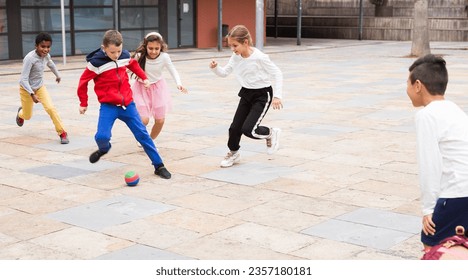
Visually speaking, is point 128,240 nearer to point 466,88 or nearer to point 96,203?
point 96,203

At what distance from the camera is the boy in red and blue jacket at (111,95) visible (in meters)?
7.38

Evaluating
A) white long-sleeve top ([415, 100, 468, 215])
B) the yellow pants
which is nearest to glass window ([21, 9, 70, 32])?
the yellow pants

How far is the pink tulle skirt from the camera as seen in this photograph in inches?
338

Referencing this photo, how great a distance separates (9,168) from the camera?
7.88 meters

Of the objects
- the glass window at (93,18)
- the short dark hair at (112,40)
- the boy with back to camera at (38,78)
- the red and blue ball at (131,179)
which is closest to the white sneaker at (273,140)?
the red and blue ball at (131,179)

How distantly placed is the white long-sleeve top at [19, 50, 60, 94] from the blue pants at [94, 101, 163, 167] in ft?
7.74

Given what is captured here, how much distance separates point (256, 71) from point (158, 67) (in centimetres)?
128

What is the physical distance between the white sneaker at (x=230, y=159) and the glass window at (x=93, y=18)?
16.2 meters

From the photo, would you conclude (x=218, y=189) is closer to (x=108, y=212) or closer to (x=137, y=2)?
(x=108, y=212)

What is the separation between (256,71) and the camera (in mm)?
7742

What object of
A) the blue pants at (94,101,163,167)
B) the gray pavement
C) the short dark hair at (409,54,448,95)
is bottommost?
the gray pavement

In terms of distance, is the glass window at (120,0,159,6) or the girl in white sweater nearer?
the girl in white sweater

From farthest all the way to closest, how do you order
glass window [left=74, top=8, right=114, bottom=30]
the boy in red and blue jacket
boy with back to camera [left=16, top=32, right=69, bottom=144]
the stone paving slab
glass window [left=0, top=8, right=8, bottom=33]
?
glass window [left=74, top=8, right=114, bottom=30] → glass window [left=0, top=8, right=8, bottom=33] → boy with back to camera [left=16, top=32, right=69, bottom=144] → the boy in red and blue jacket → the stone paving slab

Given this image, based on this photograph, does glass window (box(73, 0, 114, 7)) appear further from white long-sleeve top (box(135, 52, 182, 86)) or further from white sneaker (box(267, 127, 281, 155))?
white sneaker (box(267, 127, 281, 155))
